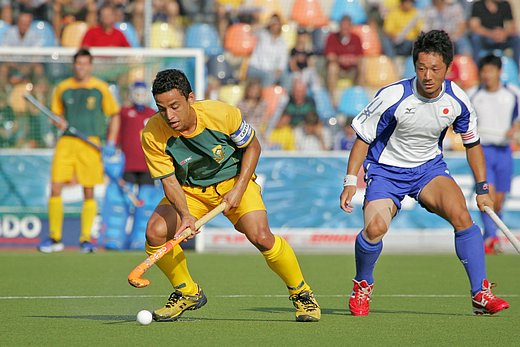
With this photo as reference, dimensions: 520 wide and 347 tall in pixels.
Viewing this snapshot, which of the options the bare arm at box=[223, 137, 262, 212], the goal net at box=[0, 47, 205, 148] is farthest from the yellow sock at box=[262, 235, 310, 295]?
the goal net at box=[0, 47, 205, 148]

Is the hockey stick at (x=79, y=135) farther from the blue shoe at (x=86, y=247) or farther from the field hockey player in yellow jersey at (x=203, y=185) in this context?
the field hockey player in yellow jersey at (x=203, y=185)

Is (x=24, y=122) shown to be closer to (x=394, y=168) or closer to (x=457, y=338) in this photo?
(x=394, y=168)

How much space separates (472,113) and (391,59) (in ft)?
26.0

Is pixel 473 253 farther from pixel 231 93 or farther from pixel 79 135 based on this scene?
pixel 231 93

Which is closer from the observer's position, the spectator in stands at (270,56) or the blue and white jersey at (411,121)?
the blue and white jersey at (411,121)

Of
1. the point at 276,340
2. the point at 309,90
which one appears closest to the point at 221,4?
the point at 309,90

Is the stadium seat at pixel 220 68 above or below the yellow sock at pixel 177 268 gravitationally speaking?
above

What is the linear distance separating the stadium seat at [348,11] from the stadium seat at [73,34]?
12.0 feet

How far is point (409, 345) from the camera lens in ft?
16.1

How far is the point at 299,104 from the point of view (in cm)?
1323

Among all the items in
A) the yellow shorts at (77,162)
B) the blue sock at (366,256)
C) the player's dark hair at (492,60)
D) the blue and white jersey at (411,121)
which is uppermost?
the player's dark hair at (492,60)

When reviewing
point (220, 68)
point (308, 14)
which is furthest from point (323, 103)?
point (308, 14)

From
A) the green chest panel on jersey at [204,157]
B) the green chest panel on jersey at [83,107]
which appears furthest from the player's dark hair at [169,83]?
the green chest panel on jersey at [83,107]

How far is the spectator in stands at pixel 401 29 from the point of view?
14250 millimetres
